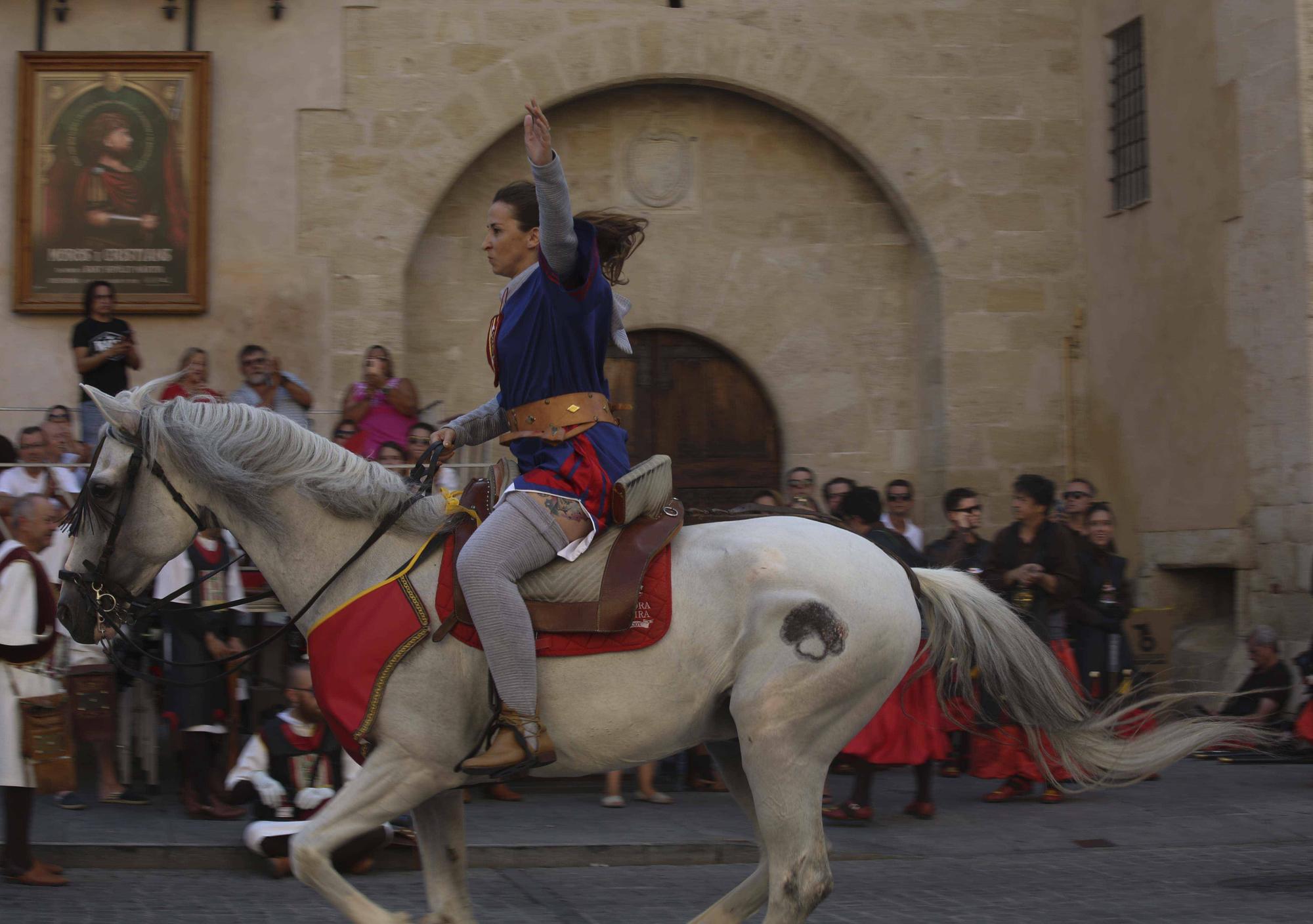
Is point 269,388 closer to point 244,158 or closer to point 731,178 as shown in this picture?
point 244,158

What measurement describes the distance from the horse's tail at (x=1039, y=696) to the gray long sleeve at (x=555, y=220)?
1751 mm

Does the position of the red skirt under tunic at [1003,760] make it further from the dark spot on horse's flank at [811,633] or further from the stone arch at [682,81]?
the stone arch at [682,81]

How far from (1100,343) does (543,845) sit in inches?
319

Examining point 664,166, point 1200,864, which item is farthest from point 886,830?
point 664,166

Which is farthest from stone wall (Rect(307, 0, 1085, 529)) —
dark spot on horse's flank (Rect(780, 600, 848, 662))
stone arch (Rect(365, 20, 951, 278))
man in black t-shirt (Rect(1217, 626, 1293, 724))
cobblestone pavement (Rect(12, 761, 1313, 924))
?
dark spot on horse's flank (Rect(780, 600, 848, 662))

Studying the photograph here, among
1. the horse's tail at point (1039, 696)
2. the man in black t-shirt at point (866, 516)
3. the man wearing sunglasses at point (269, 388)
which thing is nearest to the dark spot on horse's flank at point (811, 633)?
the horse's tail at point (1039, 696)

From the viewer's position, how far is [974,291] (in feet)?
44.0

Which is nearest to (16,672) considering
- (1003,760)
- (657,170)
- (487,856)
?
(487,856)

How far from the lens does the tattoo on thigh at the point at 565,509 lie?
4.75 m

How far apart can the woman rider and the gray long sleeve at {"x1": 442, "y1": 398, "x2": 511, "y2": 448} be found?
0.16 m

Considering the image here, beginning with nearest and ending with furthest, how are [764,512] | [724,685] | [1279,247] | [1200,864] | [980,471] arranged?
[724,685]
[764,512]
[1200,864]
[1279,247]
[980,471]

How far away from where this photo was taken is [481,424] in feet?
17.5

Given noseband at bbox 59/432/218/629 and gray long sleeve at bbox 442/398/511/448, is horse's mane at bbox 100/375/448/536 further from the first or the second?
gray long sleeve at bbox 442/398/511/448

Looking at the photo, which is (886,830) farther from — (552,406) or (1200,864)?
(552,406)
